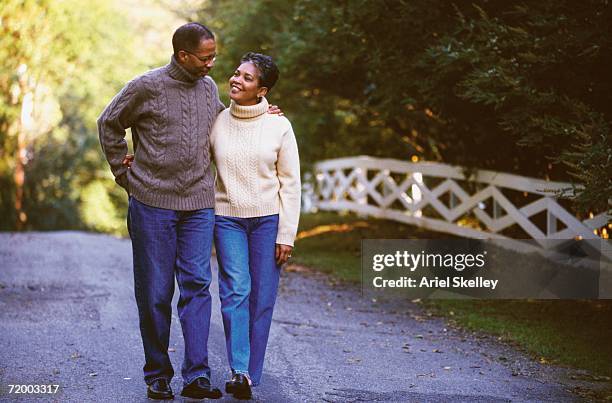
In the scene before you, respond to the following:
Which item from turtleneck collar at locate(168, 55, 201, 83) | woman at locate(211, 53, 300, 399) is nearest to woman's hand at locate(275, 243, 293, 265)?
woman at locate(211, 53, 300, 399)

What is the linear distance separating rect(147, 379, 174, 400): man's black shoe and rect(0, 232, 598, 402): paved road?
4.9 inches

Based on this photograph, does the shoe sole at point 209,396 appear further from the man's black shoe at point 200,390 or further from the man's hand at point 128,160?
the man's hand at point 128,160

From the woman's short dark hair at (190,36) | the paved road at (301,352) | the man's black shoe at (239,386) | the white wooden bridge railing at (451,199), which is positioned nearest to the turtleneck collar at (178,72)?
the woman's short dark hair at (190,36)

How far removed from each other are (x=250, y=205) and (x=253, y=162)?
0.26 meters

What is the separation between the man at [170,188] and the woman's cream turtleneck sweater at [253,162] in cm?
8

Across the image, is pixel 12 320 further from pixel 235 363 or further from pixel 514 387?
pixel 514 387

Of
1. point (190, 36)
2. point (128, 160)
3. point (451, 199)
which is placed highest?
point (190, 36)

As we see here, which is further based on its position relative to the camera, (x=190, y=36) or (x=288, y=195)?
(x=288, y=195)

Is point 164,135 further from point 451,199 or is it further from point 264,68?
point 451,199

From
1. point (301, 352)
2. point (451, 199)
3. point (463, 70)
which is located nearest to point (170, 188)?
point (301, 352)

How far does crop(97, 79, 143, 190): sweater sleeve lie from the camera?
5.29 metres

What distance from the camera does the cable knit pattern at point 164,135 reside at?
5305 millimetres

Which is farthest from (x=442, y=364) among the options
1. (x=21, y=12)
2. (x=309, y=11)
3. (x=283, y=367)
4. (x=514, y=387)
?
(x=21, y=12)

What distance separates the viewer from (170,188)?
211 inches
